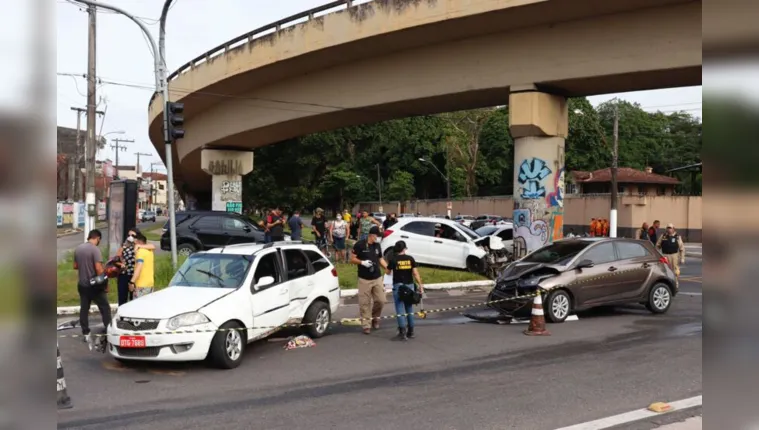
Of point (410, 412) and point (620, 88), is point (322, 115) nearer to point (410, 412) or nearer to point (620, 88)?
point (620, 88)

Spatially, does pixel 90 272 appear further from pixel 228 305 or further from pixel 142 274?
pixel 228 305

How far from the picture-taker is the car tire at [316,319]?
390 inches

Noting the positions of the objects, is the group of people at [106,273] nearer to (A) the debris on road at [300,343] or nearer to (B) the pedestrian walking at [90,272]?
(B) the pedestrian walking at [90,272]

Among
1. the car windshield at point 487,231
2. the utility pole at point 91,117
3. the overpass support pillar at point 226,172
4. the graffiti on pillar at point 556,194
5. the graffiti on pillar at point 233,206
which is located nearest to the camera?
the graffiti on pillar at point 556,194

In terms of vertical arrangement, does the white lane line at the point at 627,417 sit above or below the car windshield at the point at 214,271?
below

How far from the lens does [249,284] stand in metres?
8.77

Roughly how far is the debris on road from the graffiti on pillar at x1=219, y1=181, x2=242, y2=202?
18694 millimetres

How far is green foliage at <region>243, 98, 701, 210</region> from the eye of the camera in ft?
159

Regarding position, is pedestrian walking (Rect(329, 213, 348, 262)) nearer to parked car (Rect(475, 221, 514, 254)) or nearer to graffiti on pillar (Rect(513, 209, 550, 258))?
parked car (Rect(475, 221, 514, 254))

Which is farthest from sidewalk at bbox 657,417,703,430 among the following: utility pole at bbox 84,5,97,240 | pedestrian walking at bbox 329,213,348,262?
utility pole at bbox 84,5,97,240

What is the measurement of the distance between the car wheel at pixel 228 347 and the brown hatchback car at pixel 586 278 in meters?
5.37

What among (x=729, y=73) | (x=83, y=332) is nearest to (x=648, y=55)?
(x=83, y=332)

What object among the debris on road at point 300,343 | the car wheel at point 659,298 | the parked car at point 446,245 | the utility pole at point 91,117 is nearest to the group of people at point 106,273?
the debris on road at point 300,343

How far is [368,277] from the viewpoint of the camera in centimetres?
1034
